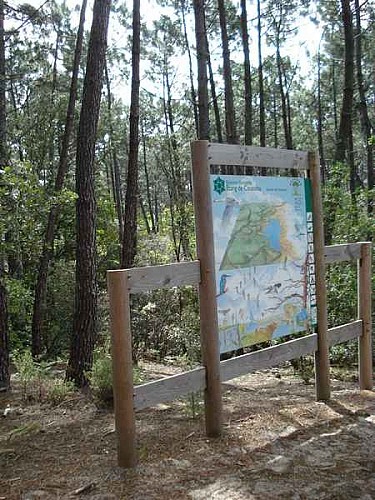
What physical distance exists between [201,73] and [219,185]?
5829mm

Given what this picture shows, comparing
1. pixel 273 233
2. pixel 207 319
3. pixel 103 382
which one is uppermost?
pixel 273 233

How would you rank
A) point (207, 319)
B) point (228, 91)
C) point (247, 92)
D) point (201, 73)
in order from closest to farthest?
point (207, 319) < point (201, 73) < point (228, 91) < point (247, 92)

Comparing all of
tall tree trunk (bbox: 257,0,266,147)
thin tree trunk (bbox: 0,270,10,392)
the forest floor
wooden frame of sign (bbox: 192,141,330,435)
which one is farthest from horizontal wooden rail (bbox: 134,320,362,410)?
tall tree trunk (bbox: 257,0,266,147)

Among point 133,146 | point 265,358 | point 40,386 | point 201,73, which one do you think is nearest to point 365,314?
point 265,358

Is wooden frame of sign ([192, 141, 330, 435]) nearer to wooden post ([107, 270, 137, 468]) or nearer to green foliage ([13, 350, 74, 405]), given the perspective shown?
wooden post ([107, 270, 137, 468])

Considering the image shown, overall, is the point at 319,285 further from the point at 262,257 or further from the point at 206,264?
the point at 206,264

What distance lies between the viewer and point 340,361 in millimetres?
8219

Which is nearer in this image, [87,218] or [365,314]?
[365,314]

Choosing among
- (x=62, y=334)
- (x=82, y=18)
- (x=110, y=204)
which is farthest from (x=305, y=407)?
(x=110, y=204)

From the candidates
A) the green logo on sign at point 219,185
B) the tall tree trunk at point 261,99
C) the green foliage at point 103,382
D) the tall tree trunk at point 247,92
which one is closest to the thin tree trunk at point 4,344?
the green foliage at point 103,382

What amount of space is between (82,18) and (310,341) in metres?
10.3

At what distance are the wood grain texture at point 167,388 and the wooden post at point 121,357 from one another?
86mm

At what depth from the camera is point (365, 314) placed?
5.34m

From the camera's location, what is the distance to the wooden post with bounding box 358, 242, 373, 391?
17.4 feet
